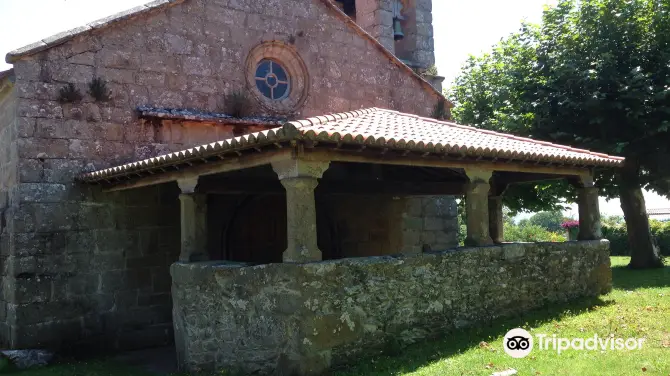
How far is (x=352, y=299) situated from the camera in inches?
235

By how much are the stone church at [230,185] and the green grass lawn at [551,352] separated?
30cm

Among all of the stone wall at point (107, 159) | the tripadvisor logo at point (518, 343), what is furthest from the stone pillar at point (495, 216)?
the stone wall at point (107, 159)

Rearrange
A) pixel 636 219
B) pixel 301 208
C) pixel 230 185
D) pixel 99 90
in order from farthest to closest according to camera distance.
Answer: pixel 636 219 < pixel 99 90 < pixel 230 185 < pixel 301 208

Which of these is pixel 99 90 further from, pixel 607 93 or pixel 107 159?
pixel 607 93

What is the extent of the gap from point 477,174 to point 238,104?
4.17 m

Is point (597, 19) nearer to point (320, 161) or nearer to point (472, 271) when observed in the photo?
point (472, 271)

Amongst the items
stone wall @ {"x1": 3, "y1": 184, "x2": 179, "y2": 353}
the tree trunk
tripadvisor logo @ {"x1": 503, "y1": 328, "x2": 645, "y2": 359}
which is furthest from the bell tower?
tripadvisor logo @ {"x1": 503, "y1": 328, "x2": 645, "y2": 359}

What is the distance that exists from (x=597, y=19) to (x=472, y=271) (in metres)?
9.48

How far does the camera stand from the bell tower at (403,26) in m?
12.0

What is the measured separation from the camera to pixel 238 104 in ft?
31.4

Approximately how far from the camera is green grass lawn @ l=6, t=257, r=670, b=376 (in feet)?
17.9

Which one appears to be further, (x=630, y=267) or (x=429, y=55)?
(x=630, y=267)

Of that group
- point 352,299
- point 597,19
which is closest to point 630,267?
point 597,19

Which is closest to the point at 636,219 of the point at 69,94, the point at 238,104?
the point at 238,104
